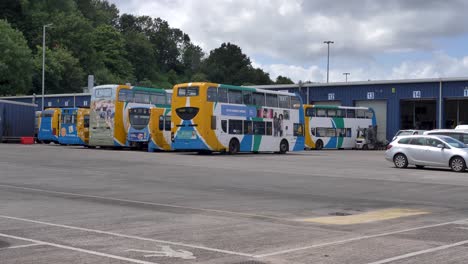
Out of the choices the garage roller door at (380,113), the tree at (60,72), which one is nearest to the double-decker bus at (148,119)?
the garage roller door at (380,113)

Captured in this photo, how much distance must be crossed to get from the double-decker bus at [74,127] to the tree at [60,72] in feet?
115

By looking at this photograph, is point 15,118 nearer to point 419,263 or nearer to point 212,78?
point 419,263

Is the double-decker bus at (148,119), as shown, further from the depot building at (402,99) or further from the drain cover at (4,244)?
the drain cover at (4,244)

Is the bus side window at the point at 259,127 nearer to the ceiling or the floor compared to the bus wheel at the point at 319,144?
nearer to the ceiling

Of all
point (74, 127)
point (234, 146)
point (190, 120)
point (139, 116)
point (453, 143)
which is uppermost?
point (139, 116)

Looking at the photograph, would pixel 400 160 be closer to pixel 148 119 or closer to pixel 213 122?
pixel 213 122

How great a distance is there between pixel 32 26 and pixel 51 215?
9259 centimetres

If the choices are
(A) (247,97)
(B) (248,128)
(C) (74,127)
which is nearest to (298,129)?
(B) (248,128)

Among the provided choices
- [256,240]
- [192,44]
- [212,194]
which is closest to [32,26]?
[192,44]

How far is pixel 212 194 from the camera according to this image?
16672 mm

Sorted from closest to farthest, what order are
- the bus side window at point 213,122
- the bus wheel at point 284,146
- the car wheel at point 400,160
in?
the car wheel at point 400,160 → the bus side window at point 213,122 → the bus wheel at point 284,146

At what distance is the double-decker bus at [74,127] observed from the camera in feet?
153

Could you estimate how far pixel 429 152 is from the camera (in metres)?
27.6

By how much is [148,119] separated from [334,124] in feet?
66.8
